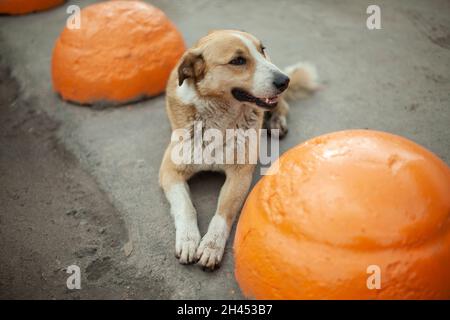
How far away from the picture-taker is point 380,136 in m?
2.30

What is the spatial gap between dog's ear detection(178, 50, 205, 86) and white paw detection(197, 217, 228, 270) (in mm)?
1136

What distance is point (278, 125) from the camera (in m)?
4.01

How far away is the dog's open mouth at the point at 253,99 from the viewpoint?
3107 millimetres

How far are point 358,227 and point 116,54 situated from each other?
3259 mm

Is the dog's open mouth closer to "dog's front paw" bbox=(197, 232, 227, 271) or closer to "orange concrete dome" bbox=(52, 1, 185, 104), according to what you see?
"dog's front paw" bbox=(197, 232, 227, 271)

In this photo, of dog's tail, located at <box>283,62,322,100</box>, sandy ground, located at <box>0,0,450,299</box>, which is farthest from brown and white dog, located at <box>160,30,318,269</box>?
dog's tail, located at <box>283,62,322,100</box>

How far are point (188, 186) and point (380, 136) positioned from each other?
5.66 ft

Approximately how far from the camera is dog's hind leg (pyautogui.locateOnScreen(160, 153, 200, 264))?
110 inches

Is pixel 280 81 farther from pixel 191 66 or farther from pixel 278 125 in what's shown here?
pixel 278 125
